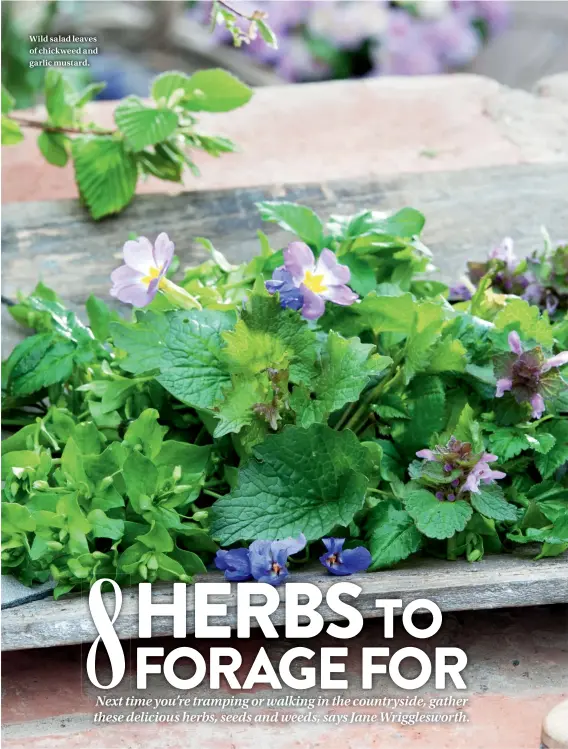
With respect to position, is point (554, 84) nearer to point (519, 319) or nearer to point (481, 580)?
point (519, 319)

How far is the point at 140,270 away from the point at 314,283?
0.52ft

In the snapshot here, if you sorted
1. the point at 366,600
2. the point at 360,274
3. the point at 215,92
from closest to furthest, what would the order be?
the point at 366,600, the point at 360,274, the point at 215,92

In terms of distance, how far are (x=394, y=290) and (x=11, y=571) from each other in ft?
1.46

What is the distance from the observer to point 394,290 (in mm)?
1067

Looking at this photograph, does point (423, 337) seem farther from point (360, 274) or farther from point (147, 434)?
point (147, 434)

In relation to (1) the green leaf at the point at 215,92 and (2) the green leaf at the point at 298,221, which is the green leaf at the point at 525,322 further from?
(1) the green leaf at the point at 215,92

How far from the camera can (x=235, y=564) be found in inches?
35.8

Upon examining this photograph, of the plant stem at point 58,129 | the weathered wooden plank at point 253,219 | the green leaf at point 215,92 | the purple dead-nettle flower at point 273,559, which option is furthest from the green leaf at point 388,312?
the plant stem at point 58,129

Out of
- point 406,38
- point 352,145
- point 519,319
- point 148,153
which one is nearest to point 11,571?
point 519,319

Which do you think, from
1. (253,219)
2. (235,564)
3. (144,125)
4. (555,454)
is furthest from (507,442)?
(144,125)

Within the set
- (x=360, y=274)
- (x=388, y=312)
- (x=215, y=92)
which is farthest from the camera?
(x=215, y=92)

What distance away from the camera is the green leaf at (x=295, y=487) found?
2.99 ft

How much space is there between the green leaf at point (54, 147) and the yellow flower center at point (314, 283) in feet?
2.34

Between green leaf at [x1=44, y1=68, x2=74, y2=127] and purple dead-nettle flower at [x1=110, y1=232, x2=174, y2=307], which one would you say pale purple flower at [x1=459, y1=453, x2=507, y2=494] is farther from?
green leaf at [x1=44, y1=68, x2=74, y2=127]
